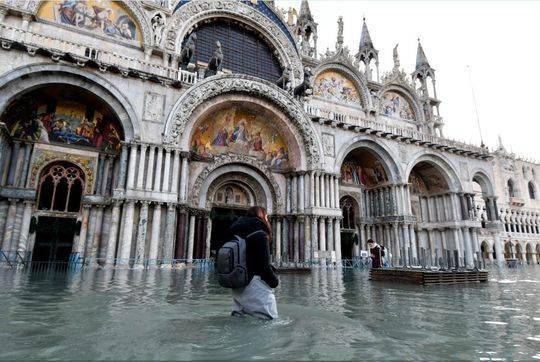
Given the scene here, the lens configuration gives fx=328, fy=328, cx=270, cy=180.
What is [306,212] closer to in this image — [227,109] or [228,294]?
[227,109]

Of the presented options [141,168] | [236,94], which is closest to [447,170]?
[236,94]

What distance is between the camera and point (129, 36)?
61.8 ft

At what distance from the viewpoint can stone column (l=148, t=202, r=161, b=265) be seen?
14.6 meters

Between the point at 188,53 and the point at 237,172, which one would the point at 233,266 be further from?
the point at 188,53

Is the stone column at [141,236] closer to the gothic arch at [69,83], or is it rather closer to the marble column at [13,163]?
the gothic arch at [69,83]

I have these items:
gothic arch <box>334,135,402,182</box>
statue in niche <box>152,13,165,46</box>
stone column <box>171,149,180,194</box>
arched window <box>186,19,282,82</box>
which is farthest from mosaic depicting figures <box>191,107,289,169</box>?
statue in niche <box>152,13,165,46</box>

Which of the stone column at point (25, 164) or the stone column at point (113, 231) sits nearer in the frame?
the stone column at point (113, 231)

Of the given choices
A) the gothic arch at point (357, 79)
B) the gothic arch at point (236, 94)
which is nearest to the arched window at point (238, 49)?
the gothic arch at point (236, 94)

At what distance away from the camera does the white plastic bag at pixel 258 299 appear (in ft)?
13.4

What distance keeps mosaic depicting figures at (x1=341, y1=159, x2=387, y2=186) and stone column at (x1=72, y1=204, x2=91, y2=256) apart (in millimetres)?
16868

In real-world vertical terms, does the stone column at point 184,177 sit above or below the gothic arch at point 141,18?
below

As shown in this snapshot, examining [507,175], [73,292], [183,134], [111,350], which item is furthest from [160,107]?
[507,175]

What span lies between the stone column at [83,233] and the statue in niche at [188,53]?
921 cm

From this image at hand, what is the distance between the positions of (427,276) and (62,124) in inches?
676
